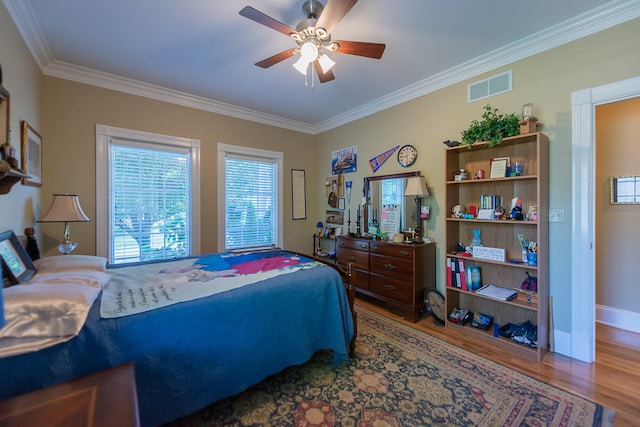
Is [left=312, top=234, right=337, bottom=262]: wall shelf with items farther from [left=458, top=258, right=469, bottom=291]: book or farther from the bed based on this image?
the bed

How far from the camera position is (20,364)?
1.06 metres

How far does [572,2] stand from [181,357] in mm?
3488

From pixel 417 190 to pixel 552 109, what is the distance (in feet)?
4.35

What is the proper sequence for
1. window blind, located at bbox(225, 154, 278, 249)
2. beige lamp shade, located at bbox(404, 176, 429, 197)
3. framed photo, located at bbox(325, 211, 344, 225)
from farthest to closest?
framed photo, located at bbox(325, 211, 344, 225), window blind, located at bbox(225, 154, 278, 249), beige lamp shade, located at bbox(404, 176, 429, 197)

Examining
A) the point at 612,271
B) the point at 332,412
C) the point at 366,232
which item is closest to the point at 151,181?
the point at 366,232

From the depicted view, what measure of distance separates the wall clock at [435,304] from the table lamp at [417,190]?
0.68 metres

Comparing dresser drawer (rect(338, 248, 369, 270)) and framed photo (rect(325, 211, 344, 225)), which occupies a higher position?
framed photo (rect(325, 211, 344, 225))

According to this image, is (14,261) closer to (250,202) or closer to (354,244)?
(250,202)

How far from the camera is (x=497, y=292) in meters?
2.47

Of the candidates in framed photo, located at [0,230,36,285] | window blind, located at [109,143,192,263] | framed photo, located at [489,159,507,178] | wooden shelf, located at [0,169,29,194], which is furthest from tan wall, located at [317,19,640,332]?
wooden shelf, located at [0,169,29,194]

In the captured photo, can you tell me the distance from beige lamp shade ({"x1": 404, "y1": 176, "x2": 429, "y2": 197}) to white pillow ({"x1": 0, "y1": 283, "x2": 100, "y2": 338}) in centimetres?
290

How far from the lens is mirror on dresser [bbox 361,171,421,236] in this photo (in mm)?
3297

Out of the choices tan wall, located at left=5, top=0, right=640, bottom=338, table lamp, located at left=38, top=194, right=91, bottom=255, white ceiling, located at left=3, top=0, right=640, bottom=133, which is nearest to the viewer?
white ceiling, located at left=3, top=0, right=640, bottom=133

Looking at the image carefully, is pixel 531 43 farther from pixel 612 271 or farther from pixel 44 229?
pixel 44 229
